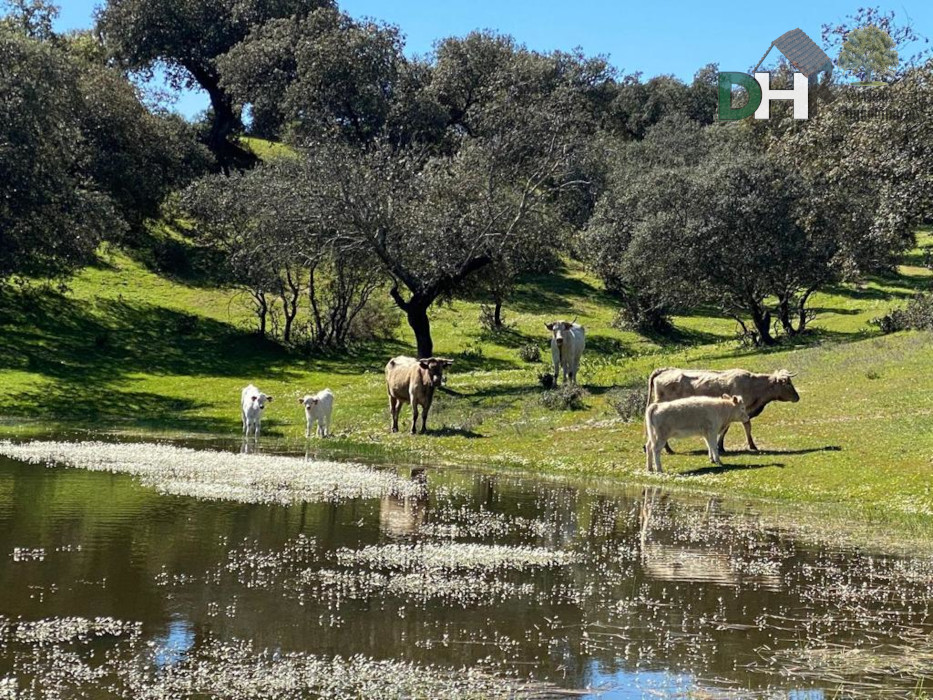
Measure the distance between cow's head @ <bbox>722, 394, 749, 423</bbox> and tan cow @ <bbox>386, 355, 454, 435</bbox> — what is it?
1147 centimetres

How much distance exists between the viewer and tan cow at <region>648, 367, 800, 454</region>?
30.8 meters

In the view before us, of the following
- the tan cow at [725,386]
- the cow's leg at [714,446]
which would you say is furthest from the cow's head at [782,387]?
the cow's leg at [714,446]

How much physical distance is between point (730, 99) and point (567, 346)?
68935mm

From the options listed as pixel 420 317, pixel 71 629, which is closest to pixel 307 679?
pixel 71 629

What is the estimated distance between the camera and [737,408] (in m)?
28.3

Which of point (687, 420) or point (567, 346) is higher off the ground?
point (567, 346)

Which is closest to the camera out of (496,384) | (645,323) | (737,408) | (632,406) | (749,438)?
(737,408)

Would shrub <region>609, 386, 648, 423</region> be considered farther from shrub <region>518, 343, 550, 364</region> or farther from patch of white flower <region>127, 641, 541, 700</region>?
patch of white flower <region>127, 641, 541, 700</region>

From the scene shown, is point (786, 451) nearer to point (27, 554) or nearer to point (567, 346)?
point (567, 346)

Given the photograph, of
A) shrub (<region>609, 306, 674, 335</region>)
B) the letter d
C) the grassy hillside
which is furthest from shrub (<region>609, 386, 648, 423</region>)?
the letter d

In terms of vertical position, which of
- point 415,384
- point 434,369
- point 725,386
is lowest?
point 415,384

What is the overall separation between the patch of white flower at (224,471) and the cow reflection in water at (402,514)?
719mm

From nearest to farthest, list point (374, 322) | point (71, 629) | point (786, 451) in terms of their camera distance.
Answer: point (71, 629) < point (786, 451) < point (374, 322)

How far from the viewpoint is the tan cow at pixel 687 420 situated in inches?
1082
